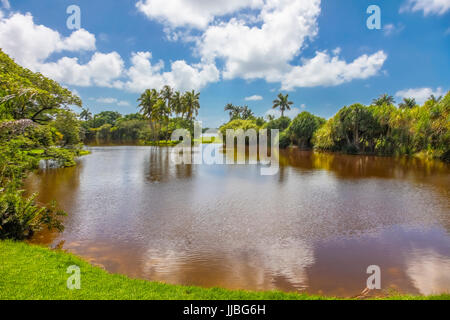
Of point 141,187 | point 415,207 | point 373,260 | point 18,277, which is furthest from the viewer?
point 141,187

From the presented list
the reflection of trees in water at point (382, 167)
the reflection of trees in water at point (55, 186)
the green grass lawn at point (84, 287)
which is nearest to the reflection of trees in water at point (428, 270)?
the green grass lawn at point (84, 287)

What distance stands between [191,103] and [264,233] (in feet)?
215

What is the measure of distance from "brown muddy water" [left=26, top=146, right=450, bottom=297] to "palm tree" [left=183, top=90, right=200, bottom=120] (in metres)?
56.3

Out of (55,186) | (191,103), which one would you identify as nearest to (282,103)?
(191,103)

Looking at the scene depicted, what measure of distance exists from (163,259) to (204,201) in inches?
240

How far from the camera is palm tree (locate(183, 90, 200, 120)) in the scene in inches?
2793

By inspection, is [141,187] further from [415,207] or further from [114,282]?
[415,207]

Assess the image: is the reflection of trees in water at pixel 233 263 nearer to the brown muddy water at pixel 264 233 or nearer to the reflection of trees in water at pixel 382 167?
the brown muddy water at pixel 264 233

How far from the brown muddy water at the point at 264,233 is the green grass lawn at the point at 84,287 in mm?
1069

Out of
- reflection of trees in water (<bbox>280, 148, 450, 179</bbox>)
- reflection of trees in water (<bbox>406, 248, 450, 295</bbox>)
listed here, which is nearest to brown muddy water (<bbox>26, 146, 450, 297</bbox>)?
reflection of trees in water (<bbox>406, 248, 450, 295</bbox>)

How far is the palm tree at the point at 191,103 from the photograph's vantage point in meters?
70.9
